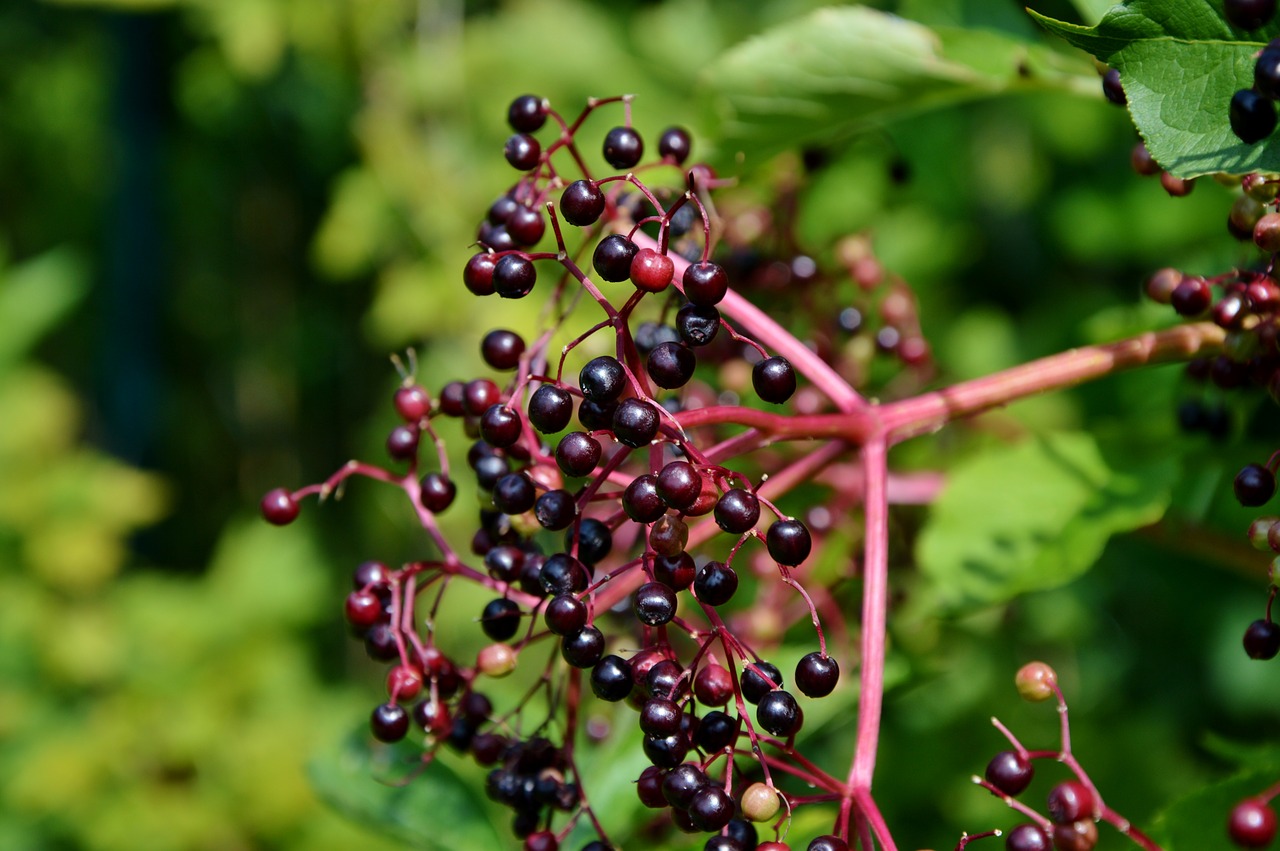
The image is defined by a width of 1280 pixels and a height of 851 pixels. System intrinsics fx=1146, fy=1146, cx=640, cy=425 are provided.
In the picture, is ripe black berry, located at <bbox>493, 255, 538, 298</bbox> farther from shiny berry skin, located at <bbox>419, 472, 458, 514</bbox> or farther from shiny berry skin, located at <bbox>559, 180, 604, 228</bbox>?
shiny berry skin, located at <bbox>419, 472, 458, 514</bbox>

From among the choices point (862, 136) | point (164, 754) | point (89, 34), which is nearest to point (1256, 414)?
point (862, 136)

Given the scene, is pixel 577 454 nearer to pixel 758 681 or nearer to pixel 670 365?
pixel 670 365

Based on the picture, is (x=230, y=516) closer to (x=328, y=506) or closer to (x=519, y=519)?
(x=328, y=506)

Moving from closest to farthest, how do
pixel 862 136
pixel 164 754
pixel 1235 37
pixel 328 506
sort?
1. pixel 1235 37
2. pixel 862 136
3. pixel 164 754
4. pixel 328 506

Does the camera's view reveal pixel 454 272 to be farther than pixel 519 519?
Yes

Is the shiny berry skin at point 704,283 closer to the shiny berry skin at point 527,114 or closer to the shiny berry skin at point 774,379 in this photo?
the shiny berry skin at point 774,379

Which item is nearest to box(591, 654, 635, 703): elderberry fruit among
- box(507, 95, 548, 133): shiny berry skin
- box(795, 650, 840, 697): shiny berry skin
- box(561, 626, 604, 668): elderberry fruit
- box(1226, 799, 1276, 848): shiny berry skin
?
box(561, 626, 604, 668): elderberry fruit

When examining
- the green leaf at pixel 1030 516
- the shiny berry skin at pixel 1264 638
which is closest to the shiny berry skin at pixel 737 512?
the shiny berry skin at pixel 1264 638
